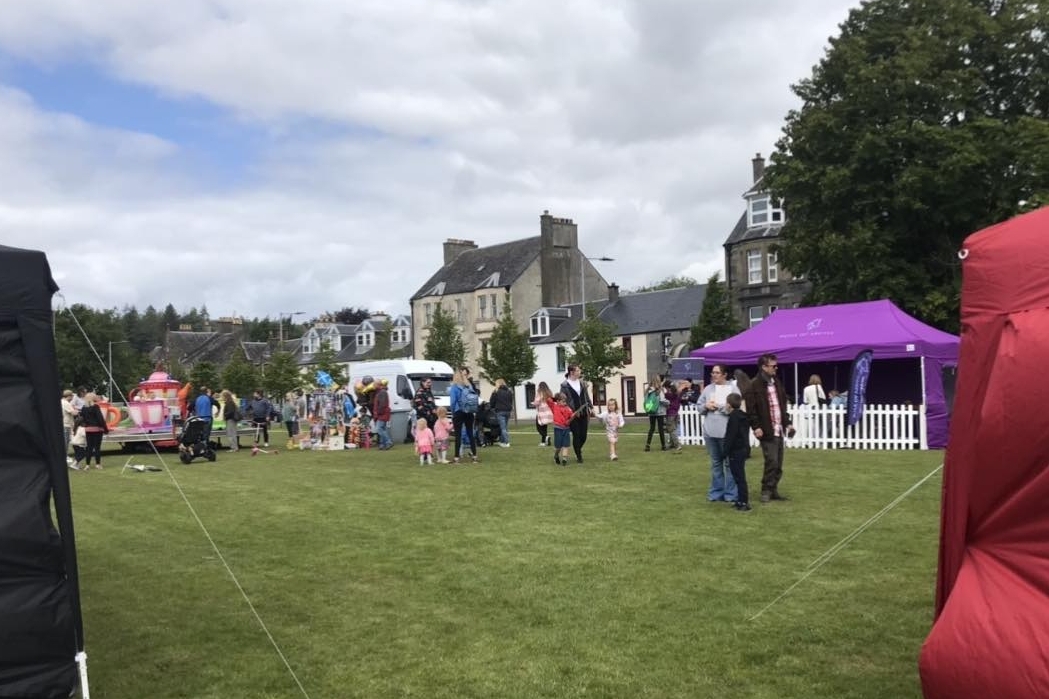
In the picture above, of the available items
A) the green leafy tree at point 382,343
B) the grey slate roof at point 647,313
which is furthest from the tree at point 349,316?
the grey slate roof at point 647,313

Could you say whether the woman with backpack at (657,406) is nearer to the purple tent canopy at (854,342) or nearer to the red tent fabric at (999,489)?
the purple tent canopy at (854,342)

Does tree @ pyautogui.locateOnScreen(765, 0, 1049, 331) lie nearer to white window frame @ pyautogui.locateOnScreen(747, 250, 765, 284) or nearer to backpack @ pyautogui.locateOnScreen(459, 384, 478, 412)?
backpack @ pyautogui.locateOnScreen(459, 384, 478, 412)

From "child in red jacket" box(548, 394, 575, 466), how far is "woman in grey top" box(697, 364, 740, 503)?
5.19 metres

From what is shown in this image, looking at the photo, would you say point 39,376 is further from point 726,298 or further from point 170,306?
point 170,306

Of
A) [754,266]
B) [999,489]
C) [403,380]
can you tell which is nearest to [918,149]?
[403,380]

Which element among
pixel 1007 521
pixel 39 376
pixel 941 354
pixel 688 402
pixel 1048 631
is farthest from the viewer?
pixel 688 402

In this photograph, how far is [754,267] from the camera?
165ft

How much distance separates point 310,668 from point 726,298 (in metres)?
43.6

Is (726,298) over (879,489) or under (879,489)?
over

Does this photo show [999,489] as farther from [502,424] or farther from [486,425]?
[502,424]

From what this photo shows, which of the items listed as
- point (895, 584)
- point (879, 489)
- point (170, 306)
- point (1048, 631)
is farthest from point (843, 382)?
point (170, 306)

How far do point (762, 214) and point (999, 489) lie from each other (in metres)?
48.3

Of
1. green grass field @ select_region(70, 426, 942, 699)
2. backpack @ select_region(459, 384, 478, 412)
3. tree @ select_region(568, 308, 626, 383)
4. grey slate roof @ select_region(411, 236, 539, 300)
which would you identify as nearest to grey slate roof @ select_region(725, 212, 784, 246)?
tree @ select_region(568, 308, 626, 383)

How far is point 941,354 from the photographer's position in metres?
21.5
